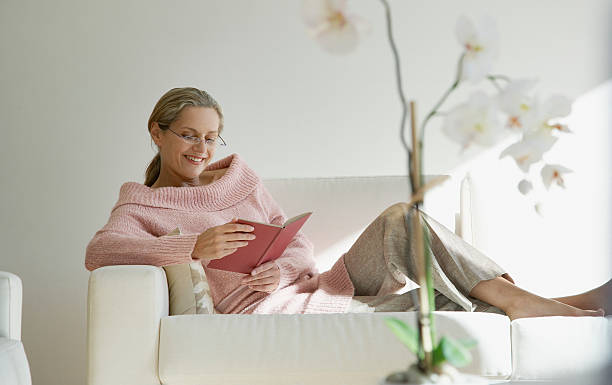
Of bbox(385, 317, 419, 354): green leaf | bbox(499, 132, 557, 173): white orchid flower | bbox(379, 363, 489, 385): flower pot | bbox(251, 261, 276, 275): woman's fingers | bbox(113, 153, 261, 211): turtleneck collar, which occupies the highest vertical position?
bbox(499, 132, 557, 173): white orchid flower

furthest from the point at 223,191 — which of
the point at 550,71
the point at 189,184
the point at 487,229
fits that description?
the point at 550,71

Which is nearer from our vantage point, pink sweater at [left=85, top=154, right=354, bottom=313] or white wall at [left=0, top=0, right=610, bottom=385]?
pink sweater at [left=85, top=154, right=354, bottom=313]

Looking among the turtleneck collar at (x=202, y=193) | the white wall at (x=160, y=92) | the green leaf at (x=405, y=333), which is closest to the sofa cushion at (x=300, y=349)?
the turtleneck collar at (x=202, y=193)

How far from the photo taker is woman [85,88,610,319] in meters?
2.05

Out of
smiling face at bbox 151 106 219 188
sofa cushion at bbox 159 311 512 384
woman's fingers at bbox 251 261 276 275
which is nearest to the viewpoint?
sofa cushion at bbox 159 311 512 384

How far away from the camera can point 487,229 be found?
2.61 meters

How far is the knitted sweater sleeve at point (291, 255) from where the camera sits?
231 centimetres

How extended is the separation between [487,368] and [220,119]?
131cm

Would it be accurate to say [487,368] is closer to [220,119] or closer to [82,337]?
[220,119]

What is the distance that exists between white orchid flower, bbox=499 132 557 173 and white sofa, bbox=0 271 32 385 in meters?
1.36

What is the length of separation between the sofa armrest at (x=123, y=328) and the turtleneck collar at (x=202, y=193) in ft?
1.73

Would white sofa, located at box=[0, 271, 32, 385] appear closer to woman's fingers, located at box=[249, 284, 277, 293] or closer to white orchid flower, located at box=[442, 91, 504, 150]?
woman's fingers, located at box=[249, 284, 277, 293]

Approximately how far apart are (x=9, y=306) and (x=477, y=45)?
4.88 ft

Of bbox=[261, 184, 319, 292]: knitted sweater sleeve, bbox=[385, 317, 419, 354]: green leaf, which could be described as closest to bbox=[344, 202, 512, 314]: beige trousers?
bbox=[261, 184, 319, 292]: knitted sweater sleeve
